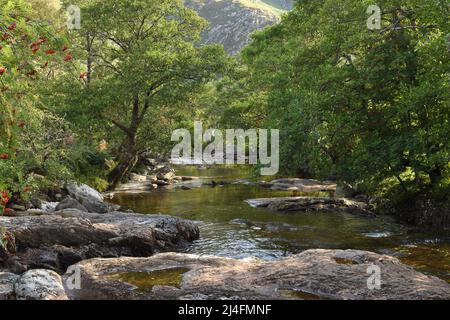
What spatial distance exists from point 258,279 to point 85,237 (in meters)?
7.55

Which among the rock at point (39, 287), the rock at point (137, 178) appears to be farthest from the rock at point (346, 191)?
the rock at point (39, 287)

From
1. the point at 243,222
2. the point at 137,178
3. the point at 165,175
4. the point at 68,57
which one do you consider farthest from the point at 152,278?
the point at 137,178

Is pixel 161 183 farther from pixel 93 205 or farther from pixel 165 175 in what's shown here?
pixel 93 205

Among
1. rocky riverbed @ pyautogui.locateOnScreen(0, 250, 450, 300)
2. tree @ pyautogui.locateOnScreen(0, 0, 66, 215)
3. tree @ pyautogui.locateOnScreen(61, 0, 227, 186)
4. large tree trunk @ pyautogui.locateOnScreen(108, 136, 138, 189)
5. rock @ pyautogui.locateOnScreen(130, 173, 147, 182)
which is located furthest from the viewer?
rock @ pyautogui.locateOnScreen(130, 173, 147, 182)

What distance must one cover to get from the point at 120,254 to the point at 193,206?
12281mm

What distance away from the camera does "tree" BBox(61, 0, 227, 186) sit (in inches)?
1218

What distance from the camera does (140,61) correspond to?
3066 centimetres

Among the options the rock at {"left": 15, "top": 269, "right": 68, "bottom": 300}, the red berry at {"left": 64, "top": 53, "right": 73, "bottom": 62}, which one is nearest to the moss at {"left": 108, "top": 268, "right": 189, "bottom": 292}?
the rock at {"left": 15, "top": 269, "right": 68, "bottom": 300}

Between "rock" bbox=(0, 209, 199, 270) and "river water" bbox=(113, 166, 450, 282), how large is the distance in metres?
1.37

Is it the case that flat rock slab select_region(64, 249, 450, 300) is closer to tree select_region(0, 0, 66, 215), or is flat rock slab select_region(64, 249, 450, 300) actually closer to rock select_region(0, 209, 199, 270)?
rock select_region(0, 209, 199, 270)

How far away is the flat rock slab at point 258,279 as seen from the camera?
9.30m

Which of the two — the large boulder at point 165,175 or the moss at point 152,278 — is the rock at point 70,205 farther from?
the large boulder at point 165,175
